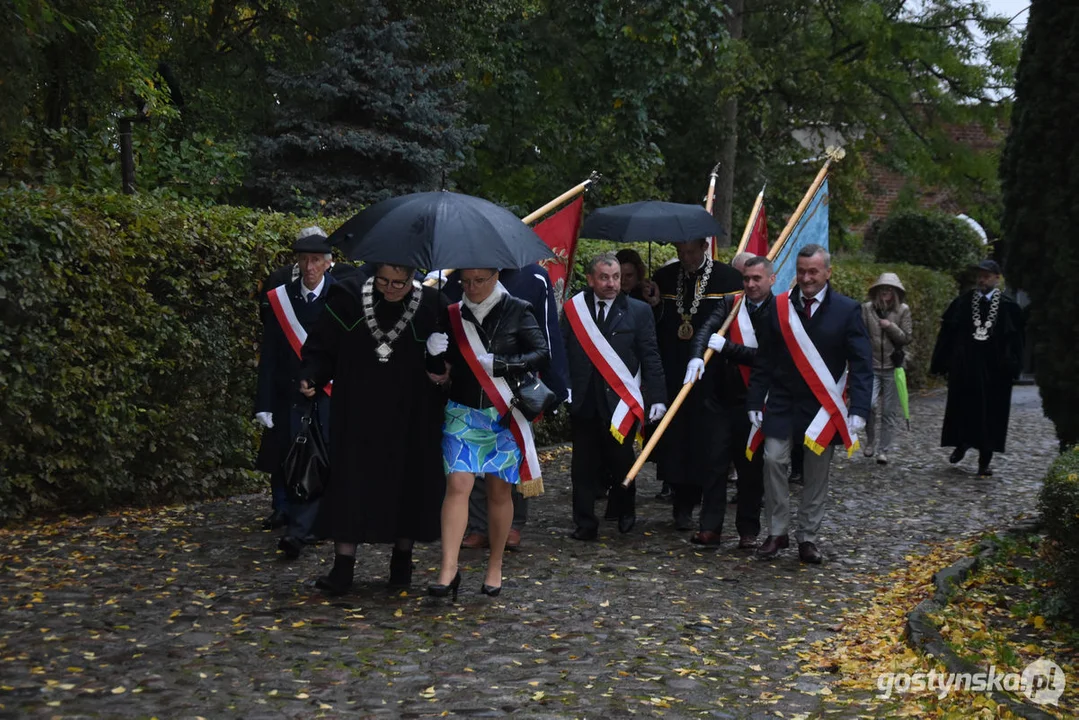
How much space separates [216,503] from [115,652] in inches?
180

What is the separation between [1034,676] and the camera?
6.36m

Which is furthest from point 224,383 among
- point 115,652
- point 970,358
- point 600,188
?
point 600,188

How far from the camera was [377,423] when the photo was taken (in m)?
7.39

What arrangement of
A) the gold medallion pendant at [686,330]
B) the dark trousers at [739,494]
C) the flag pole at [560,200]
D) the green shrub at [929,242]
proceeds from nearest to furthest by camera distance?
the dark trousers at [739,494], the flag pole at [560,200], the gold medallion pendant at [686,330], the green shrub at [929,242]

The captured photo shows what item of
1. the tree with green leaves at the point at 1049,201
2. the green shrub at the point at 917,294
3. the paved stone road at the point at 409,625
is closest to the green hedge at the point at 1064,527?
the paved stone road at the point at 409,625

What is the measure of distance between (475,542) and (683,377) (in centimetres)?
221

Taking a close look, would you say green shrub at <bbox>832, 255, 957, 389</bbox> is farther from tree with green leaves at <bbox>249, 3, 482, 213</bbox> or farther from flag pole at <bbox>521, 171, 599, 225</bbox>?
flag pole at <bbox>521, 171, 599, 225</bbox>

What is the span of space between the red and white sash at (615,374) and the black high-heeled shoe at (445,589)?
227 cm

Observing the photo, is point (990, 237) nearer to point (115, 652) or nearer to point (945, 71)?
point (945, 71)

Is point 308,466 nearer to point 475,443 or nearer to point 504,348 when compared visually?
point 475,443


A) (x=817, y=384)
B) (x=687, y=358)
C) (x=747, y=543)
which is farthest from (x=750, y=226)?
(x=747, y=543)

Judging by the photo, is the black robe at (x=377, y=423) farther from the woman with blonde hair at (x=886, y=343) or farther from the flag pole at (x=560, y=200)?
the woman with blonde hair at (x=886, y=343)

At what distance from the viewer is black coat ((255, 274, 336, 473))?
8930 mm

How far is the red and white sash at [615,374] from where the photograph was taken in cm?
954
